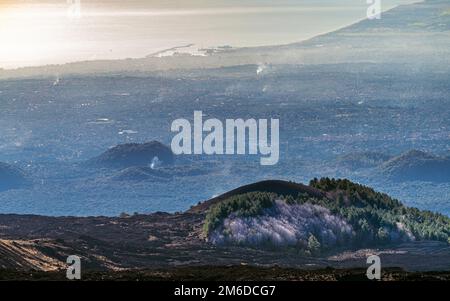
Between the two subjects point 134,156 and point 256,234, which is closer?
point 256,234

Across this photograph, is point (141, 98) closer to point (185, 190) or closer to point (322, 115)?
point (322, 115)

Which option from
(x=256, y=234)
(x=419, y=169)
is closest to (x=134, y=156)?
(x=419, y=169)

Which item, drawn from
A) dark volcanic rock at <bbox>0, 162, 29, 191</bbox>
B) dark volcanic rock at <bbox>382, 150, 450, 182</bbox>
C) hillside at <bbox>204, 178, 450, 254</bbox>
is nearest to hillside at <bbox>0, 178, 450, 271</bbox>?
hillside at <bbox>204, 178, 450, 254</bbox>

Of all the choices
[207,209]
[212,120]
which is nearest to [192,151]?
[212,120]

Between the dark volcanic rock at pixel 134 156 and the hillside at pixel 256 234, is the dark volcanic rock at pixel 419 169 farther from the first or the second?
the hillside at pixel 256 234

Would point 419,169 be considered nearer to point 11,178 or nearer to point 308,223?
point 11,178

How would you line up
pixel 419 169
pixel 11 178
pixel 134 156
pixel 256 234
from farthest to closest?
pixel 134 156 → pixel 11 178 → pixel 419 169 → pixel 256 234
